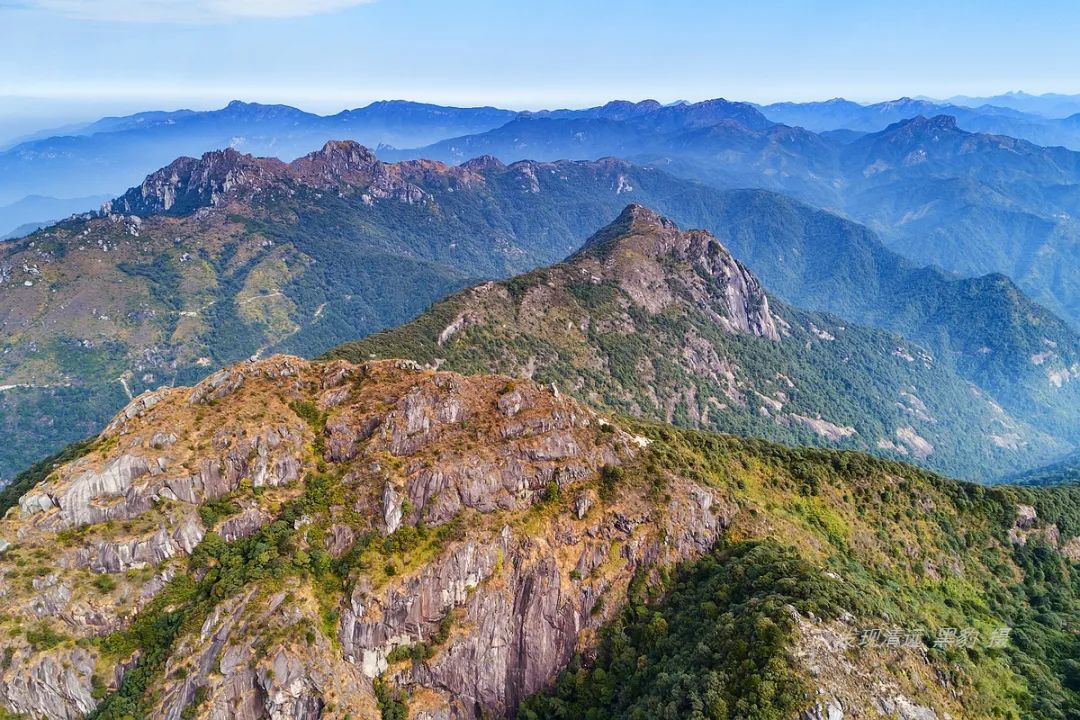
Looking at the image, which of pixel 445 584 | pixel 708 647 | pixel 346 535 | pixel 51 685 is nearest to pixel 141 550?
pixel 51 685

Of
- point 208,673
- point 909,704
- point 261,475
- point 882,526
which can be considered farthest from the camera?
point 882,526

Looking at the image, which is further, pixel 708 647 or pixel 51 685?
pixel 708 647

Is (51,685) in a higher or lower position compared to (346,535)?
lower

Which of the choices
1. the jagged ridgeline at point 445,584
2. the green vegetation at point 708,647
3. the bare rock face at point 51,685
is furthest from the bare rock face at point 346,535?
the green vegetation at point 708,647

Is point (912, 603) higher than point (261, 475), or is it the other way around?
point (261, 475)

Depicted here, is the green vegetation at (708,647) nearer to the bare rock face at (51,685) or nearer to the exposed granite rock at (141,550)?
the exposed granite rock at (141,550)

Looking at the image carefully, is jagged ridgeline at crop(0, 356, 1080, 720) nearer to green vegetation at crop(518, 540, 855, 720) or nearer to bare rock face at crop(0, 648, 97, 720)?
bare rock face at crop(0, 648, 97, 720)

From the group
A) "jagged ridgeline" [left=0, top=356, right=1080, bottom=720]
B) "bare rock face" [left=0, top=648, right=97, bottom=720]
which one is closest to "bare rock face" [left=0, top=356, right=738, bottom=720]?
"bare rock face" [left=0, top=648, right=97, bottom=720]

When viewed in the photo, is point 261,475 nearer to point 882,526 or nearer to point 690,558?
point 690,558

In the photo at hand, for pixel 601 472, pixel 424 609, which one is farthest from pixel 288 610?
pixel 601 472

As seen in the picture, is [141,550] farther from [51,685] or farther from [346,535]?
[346,535]
